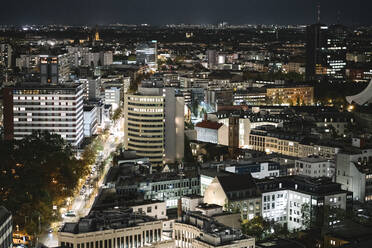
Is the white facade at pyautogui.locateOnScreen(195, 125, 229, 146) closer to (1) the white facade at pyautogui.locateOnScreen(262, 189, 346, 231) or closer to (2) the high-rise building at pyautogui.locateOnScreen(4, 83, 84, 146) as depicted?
(2) the high-rise building at pyautogui.locateOnScreen(4, 83, 84, 146)

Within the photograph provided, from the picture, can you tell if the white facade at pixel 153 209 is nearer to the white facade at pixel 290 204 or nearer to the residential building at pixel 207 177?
the white facade at pixel 290 204

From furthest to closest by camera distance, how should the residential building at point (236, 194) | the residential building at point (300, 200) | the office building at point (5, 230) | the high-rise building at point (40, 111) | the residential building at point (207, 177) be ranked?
the high-rise building at point (40, 111), the residential building at point (207, 177), the residential building at point (300, 200), the residential building at point (236, 194), the office building at point (5, 230)

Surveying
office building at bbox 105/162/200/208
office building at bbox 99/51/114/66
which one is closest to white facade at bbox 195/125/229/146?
office building at bbox 105/162/200/208

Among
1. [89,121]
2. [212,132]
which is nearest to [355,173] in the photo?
[212,132]

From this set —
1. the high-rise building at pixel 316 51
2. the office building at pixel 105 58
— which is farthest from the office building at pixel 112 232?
the office building at pixel 105 58

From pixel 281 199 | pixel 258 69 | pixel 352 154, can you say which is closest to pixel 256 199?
pixel 281 199

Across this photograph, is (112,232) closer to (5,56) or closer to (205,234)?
(205,234)
